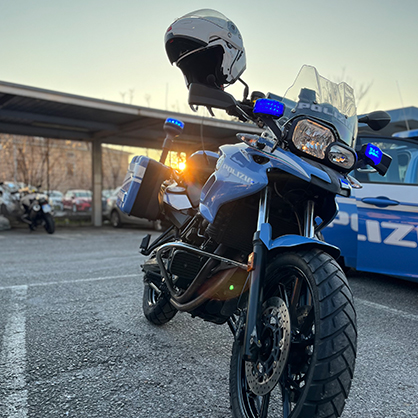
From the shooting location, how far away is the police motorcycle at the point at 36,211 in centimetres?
1223

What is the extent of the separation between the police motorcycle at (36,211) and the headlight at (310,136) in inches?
451

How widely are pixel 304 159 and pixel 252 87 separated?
726 mm

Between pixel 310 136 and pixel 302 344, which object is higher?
pixel 310 136

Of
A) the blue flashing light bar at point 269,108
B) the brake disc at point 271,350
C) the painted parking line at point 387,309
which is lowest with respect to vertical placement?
the painted parking line at point 387,309

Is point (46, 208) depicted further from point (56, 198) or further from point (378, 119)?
point (378, 119)

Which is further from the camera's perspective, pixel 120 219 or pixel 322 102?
pixel 120 219

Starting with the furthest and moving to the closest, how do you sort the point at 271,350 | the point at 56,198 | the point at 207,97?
the point at 56,198 → the point at 207,97 → the point at 271,350

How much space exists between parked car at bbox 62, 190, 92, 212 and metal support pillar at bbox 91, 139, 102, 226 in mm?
1041

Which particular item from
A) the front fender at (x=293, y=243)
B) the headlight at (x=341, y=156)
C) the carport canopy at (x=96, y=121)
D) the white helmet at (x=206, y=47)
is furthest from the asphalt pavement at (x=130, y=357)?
the carport canopy at (x=96, y=121)

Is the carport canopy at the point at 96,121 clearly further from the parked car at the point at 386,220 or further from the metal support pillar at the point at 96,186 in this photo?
the parked car at the point at 386,220

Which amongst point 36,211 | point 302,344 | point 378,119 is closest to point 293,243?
point 302,344

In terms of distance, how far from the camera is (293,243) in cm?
174

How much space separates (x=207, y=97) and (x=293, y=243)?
0.83 meters

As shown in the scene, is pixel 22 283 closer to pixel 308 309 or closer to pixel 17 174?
pixel 308 309
